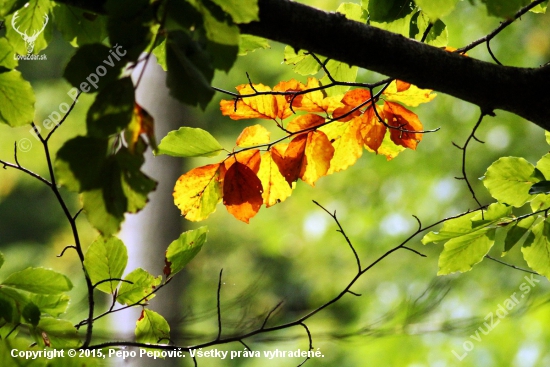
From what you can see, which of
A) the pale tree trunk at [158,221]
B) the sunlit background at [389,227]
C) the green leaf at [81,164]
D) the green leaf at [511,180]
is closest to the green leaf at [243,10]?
the green leaf at [81,164]

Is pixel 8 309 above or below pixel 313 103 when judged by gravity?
below

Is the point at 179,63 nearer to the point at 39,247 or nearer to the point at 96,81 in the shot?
the point at 96,81

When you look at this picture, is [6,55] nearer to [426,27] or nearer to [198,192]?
[198,192]

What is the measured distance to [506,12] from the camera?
1.10ft

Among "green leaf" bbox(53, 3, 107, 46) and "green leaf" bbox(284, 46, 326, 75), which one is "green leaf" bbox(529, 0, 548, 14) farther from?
"green leaf" bbox(53, 3, 107, 46)

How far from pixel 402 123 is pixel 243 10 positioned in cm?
27

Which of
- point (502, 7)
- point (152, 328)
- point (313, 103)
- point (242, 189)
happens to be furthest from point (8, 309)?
point (502, 7)

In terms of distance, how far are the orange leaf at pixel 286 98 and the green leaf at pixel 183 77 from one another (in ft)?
0.70

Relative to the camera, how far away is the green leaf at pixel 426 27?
52 cm

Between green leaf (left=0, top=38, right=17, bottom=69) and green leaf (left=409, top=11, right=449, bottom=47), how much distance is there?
38cm

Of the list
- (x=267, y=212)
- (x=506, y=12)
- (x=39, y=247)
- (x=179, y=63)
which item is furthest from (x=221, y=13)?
(x=39, y=247)

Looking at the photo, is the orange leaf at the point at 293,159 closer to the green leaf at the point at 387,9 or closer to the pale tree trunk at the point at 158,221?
the green leaf at the point at 387,9

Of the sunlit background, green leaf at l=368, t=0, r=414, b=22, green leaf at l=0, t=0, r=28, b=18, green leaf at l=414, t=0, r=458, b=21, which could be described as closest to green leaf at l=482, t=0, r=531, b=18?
green leaf at l=414, t=0, r=458, b=21

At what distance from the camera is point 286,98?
517 mm
